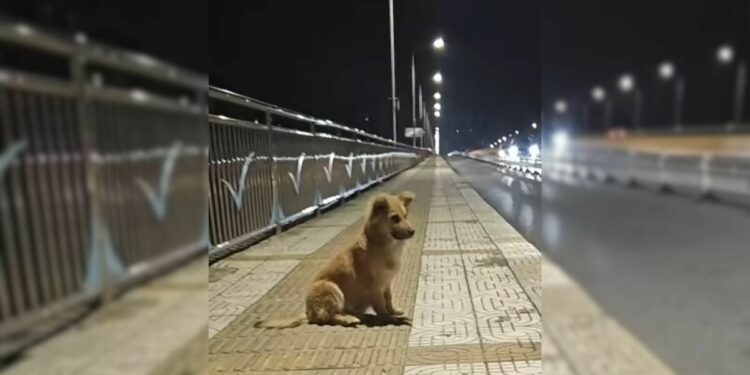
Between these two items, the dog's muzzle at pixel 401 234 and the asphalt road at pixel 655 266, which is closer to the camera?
the asphalt road at pixel 655 266

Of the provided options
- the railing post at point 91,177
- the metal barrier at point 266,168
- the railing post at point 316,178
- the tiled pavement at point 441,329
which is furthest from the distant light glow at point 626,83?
the railing post at point 316,178

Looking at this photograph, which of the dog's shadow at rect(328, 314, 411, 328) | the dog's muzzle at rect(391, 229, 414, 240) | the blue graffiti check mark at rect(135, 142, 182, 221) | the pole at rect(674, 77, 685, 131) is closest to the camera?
the blue graffiti check mark at rect(135, 142, 182, 221)

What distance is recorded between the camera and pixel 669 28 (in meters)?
1.18

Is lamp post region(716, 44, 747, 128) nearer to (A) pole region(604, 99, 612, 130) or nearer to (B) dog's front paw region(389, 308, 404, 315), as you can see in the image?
(A) pole region(604, 99, 612, 130)

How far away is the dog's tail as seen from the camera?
2859 millimetres

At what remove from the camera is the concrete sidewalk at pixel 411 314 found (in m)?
2.48

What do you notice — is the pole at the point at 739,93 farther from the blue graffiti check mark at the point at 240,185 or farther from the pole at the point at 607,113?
the blue graffiti check mark at the point at 240,185

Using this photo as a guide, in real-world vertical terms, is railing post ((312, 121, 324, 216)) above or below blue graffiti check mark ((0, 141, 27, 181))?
below

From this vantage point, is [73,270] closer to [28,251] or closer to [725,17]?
[28,251]

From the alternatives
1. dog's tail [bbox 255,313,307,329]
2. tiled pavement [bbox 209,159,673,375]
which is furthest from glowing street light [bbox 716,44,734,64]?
dog's tail [bbox 255,313,307,329]

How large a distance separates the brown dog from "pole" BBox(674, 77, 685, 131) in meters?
1.41

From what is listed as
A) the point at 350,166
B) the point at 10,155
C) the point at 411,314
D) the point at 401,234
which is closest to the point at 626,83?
the point at 10,155

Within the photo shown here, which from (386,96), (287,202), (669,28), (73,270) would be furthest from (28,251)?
(386,96)

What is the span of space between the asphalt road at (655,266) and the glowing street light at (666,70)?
0.66 feet
